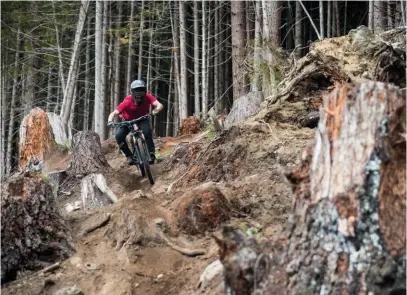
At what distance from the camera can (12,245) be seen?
4.50 metres

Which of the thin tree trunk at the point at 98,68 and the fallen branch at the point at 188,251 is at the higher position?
the thin tree trunk at the point at 98,68

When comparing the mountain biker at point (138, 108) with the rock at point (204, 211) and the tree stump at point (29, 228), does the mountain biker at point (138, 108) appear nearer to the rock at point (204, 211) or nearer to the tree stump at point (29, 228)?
the rock at point (204, 211)

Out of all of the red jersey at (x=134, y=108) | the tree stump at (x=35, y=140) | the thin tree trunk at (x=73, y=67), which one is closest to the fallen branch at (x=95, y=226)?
the red jersey at (x=134, y=108)

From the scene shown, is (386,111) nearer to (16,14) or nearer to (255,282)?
(255,282)

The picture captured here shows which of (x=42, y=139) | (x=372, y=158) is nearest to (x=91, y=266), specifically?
(x=372, y=158)

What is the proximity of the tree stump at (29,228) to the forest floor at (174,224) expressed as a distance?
0.42ft

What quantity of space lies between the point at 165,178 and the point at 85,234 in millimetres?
3534

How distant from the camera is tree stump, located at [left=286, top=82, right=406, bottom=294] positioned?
2.77m

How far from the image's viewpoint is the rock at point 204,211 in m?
5.08

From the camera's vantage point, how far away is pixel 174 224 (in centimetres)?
527

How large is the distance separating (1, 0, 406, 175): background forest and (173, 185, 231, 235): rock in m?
4.89

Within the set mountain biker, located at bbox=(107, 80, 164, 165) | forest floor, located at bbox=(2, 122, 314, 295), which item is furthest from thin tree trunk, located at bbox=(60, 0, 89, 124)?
forest floor, located at bbox=(2, 122, 314, 295)

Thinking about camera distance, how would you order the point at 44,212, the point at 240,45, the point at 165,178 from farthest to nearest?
1. the point at 240,45
2. the point at 165,178
3. the point at 44,212

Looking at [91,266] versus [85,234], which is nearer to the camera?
[91,266]
